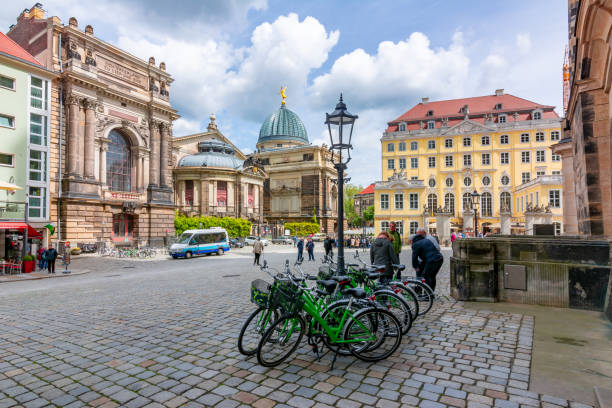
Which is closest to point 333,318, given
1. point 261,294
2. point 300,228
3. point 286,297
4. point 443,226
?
point 286,297

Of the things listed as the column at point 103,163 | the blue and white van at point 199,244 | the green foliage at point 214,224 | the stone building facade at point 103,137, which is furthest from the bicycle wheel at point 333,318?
the green foliage at point 214,224

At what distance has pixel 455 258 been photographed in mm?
8891

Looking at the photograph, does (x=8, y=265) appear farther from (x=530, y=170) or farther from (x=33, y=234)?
(x=530, y=170)

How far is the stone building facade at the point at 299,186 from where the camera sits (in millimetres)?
69812

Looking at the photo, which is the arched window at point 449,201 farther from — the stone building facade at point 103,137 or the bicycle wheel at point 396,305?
the bicycle wheel at point 396,305

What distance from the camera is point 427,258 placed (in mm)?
8766

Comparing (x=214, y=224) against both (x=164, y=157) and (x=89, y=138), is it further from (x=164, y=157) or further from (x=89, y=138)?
(x=89, y=138)

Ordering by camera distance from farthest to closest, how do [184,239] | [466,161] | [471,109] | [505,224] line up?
1. [471,109]
2. [466,161]
3. [505,224]
4. [184,239]

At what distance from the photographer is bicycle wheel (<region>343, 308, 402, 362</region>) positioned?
4.86 metres

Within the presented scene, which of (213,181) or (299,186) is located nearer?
(213,181)

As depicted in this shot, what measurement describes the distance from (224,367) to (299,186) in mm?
67444

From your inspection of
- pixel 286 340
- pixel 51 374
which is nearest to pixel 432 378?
pixel 286 340

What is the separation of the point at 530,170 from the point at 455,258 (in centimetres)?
4754

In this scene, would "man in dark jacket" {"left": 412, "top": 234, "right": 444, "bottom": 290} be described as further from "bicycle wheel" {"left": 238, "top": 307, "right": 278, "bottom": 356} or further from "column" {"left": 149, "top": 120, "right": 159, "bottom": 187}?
"column" {"left": 149, "top": 120, "right": 159, "bottom": 187}
